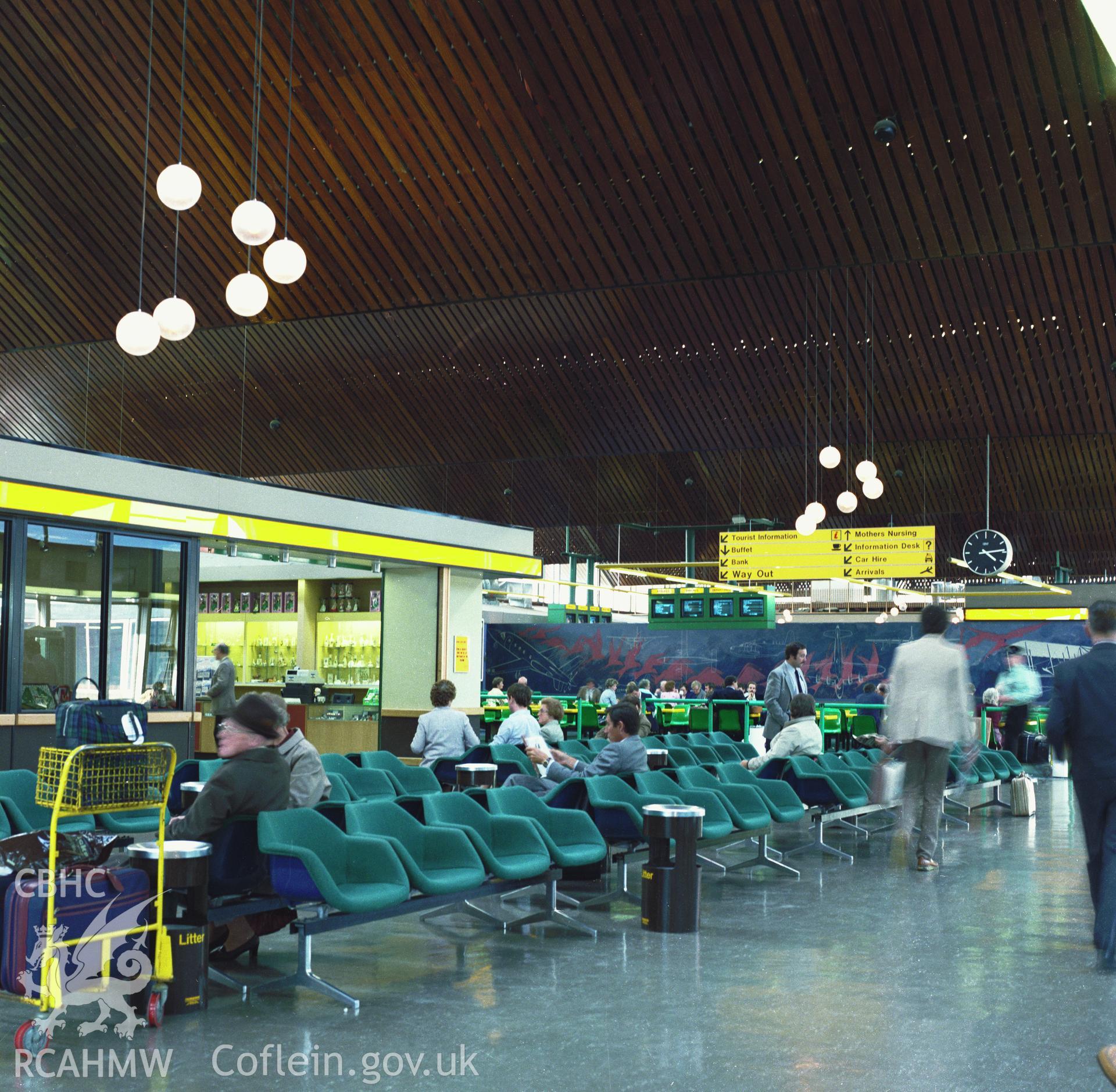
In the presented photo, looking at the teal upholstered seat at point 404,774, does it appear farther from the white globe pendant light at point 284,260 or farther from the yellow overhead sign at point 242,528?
the yellow overhead sign at point 242,528

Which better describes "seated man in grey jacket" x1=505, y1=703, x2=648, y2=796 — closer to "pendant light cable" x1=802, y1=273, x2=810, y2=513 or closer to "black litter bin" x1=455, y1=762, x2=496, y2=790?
"black litter bin" x1=455, y1=762, x2=496, y2=790

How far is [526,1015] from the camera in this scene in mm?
4484

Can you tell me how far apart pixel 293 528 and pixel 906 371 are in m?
7.05

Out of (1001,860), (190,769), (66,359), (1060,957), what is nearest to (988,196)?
(1001,860)

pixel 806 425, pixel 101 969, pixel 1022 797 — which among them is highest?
pixel 806 425

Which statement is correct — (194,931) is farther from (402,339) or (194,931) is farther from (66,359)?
(66,359)

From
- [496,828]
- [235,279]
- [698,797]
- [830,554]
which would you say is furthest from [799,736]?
[830,554]

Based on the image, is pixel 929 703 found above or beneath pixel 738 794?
above

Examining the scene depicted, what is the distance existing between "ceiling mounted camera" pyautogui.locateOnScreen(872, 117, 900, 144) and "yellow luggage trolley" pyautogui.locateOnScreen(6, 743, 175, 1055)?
750 centimetres

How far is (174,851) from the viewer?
448 cm

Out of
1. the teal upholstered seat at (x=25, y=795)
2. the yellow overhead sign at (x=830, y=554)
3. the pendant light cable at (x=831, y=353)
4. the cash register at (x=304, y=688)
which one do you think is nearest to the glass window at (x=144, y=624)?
the cash register at (x=304, y=688)

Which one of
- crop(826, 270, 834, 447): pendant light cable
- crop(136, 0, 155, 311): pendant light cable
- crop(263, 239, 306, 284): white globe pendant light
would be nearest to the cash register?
crop(136, 0, 155, 311): pendant light cable

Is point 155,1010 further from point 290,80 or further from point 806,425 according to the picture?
point 806,425

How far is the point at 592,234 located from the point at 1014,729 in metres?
10.7
